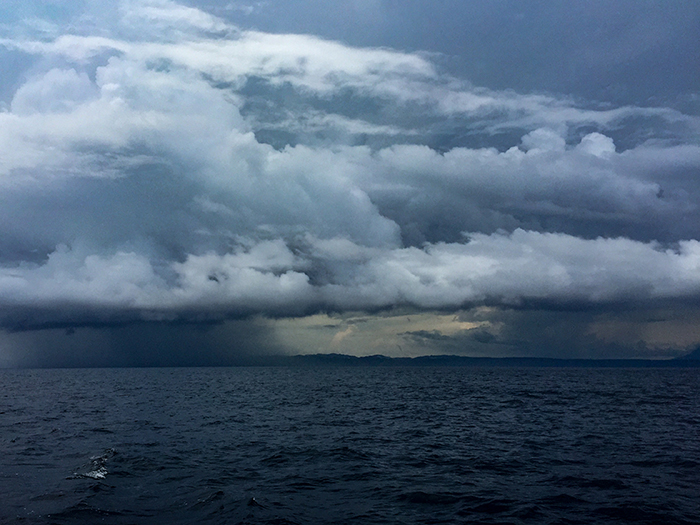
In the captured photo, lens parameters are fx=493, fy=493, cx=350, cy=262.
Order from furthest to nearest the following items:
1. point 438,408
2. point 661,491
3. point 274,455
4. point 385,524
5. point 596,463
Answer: point 438,408, point 274,455, point 596,463, point 661,491, point 385,524

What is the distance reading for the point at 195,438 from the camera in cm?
3956

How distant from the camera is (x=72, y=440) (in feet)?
126

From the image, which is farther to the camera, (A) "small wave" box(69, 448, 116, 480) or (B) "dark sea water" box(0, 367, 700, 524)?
(A) "small wave" box(69, 448, 116, 480)

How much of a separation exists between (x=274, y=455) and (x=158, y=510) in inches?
464

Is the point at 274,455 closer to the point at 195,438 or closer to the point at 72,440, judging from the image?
the point at 195,438

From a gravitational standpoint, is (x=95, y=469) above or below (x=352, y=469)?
above

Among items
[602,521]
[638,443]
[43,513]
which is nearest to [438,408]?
[638,443]

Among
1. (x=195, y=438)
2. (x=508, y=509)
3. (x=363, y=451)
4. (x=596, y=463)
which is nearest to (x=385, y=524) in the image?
(x=508, y=509)

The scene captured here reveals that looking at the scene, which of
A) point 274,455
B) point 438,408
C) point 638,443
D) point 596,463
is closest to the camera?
point 596,463

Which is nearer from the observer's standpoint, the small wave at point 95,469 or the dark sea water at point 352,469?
the dark sea water at point 352,469

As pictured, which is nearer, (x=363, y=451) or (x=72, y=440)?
(x=363, y=451)

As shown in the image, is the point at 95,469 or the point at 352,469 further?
the point at 352,469

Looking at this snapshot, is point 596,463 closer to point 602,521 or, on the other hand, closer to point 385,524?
point 602,521

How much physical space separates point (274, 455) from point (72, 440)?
17.4 metres
